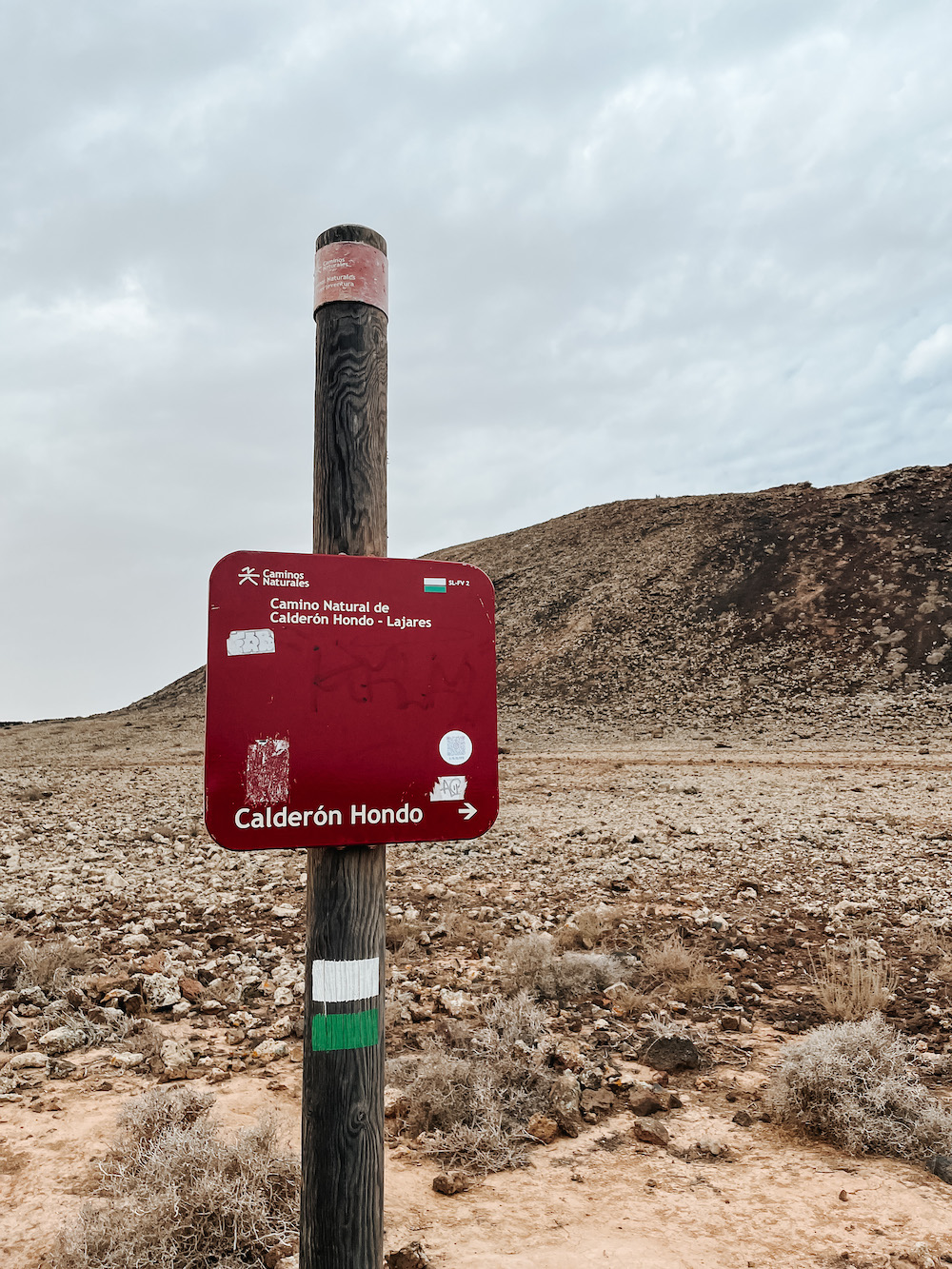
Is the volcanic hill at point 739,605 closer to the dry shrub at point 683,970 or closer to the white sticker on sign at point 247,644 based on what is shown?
the dry shrub at point 683,970

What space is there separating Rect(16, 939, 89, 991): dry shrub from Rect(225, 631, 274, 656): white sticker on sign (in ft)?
14.4

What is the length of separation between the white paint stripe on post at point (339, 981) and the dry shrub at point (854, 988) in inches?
146

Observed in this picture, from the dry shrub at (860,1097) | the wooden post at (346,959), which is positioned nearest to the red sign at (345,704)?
the wooden post at (346,959)

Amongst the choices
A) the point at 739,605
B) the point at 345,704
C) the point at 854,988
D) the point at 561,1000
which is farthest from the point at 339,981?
the point at 739,605

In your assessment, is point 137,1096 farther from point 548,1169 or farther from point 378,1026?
point 378,1026

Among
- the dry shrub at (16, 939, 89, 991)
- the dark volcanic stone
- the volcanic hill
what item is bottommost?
the dark volcanic stone

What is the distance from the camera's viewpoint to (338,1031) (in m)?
2.18

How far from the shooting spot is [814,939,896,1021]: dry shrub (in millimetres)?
4879

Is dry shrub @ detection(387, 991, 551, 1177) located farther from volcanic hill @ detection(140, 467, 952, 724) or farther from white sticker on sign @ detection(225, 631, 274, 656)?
volcanic hill @ detection(140, 467, 952, 724)

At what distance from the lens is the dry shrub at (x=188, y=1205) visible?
282 cm

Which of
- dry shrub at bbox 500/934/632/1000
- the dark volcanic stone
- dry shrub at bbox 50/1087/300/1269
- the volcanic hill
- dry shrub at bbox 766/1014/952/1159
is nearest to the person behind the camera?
dry shrub at bbox 50/1087/300/1269

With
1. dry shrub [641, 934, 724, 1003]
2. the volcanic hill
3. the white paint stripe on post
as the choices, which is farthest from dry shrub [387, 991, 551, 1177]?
the volcanic hill

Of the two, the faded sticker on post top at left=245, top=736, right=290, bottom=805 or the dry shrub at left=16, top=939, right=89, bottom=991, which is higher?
the faded sticker on post top at left=245, top=736, right=290, bottom=805

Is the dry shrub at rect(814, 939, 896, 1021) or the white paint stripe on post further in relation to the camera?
the dry shrub at rect(814, 939, 896, 1021)
